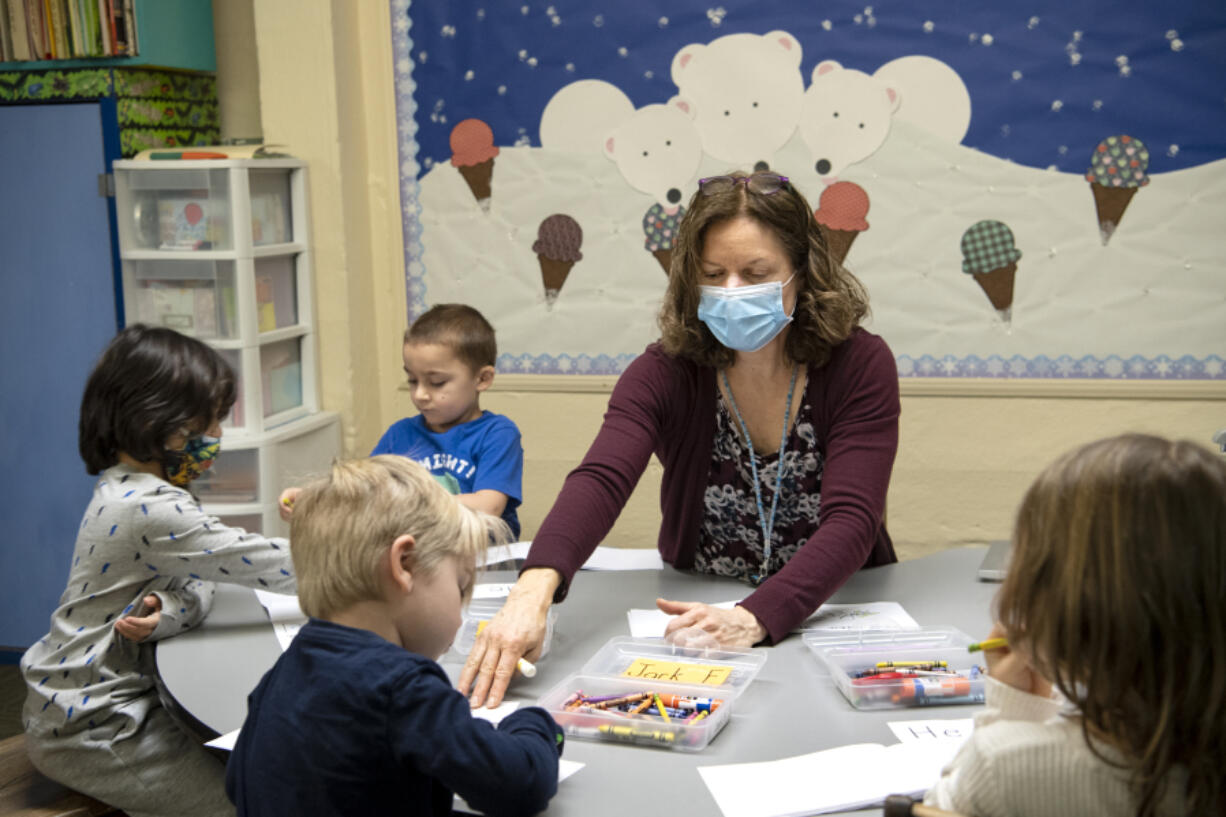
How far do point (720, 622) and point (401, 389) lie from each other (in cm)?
248

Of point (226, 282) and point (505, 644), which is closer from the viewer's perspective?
point (505, 644)

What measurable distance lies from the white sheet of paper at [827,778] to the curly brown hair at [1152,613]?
333mm

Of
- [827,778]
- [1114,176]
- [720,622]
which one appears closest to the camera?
[827,778]

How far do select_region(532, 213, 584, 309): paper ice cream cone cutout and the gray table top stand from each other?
67.8 inches

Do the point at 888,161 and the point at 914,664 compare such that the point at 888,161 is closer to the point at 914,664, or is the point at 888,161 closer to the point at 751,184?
the point at 751,184

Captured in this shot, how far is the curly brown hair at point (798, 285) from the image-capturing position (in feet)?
6.57

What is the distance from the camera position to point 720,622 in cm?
166

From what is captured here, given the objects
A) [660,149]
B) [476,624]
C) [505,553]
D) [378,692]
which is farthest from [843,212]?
[378,692]

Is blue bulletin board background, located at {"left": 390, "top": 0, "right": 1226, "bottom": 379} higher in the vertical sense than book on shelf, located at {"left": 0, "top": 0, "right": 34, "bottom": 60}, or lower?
lower

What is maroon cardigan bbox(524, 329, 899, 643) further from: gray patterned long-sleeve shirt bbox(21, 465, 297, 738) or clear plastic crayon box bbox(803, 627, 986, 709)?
gray patterned long-sleeve shirt bbox(21, 465, 297, 738)

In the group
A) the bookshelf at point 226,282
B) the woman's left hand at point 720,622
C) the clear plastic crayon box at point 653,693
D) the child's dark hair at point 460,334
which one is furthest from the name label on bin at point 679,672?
the bookshelf at point 226,282

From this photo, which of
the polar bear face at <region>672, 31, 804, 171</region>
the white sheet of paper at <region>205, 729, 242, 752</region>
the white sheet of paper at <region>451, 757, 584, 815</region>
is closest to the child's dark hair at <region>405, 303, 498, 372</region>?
the polar bear face at <region>672, 31, 804, 171</region>

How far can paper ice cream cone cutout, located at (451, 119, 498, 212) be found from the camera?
145 inches

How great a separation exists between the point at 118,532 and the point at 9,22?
239 cm
